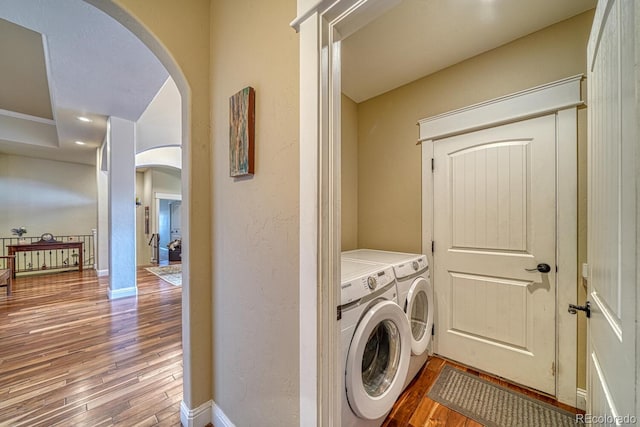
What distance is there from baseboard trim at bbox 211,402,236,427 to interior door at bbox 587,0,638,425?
152cm

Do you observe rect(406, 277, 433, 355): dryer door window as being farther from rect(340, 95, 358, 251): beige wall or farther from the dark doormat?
rect(340, 95, 358, 251): beige wall

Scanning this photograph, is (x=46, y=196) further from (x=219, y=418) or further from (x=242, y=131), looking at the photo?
(x=242, y=131)

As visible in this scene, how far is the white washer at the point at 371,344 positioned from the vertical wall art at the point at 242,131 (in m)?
0.73

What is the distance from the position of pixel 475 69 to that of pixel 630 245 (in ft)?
6.74

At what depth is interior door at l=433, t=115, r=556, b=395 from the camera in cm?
172

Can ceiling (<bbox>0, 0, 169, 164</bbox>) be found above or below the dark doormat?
above

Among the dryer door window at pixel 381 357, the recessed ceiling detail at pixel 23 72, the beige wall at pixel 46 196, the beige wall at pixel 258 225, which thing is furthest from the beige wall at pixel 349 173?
the beige wall at pixel 46 196

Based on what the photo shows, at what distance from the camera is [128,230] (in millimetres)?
3777

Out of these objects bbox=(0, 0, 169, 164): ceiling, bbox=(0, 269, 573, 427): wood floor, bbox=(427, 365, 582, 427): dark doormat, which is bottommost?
bbox=(427, 365, 582, 427): dark doormat

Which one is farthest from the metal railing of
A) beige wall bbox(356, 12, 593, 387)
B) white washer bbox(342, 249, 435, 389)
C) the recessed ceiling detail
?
white washer bbox(342, 249, 435, 389)

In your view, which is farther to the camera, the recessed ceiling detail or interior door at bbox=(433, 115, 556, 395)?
the recessed ceiling detail

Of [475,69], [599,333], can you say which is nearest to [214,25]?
[475,69]

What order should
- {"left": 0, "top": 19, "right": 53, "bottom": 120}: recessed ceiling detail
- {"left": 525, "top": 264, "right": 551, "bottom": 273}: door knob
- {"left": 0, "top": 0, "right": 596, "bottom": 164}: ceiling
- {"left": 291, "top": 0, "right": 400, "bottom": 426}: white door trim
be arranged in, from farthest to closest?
{"left": 0, "top": 19, "right": 53, "bottom": 120}: recessed ceiling detail < {"left": 525, "top": 264, "right": 551, "bottom": 273}: door knob < {"left": 0, "top": 0, "right": 596, "bottom": 164}: ceiling < {"left": 291, "top": 0, "right": 400, "bottom": 426}: white door trim

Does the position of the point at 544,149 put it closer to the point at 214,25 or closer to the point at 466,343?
the point at 466,343
